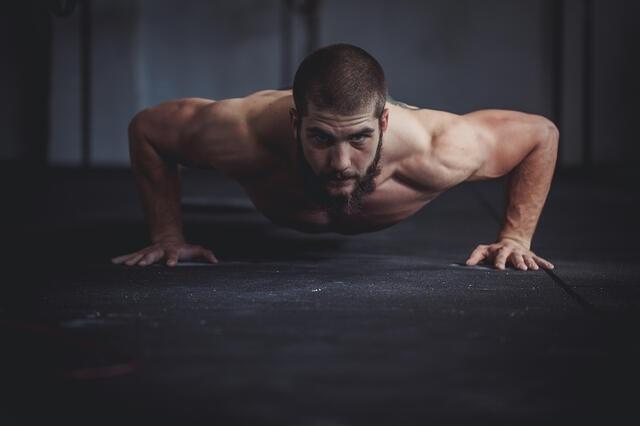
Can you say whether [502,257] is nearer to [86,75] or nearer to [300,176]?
[300,176]

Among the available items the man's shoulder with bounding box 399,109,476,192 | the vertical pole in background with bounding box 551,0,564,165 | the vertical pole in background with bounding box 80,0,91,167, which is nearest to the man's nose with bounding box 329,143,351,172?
the man's shoulder with bounding box 399,109,476,192

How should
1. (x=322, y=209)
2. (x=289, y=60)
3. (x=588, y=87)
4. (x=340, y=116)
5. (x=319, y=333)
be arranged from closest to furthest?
(x=319, y=333)
(x=340, y=116)
(x=322, y=209)
(x=588, y=87)
(x=289, y=60)

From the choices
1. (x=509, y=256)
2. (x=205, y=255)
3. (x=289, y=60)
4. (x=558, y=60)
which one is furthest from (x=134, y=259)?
(x=558, y=60)

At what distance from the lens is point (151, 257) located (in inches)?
111

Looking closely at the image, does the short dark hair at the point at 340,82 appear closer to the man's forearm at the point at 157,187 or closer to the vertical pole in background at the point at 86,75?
the man's forearm at the point at 157,187

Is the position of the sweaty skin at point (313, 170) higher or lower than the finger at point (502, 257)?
higher

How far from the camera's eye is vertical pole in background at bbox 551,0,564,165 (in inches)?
301

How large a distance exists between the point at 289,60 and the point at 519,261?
545cm

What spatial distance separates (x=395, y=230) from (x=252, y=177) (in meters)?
1.25

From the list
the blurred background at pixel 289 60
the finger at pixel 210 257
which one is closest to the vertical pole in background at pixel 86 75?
the blurred background at pixel 289 60

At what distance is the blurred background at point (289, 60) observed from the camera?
7.70 metres

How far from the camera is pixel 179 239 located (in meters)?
2.94

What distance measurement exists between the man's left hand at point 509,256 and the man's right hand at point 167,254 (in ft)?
2.92

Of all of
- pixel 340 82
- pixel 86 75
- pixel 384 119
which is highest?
pixel 340 82
